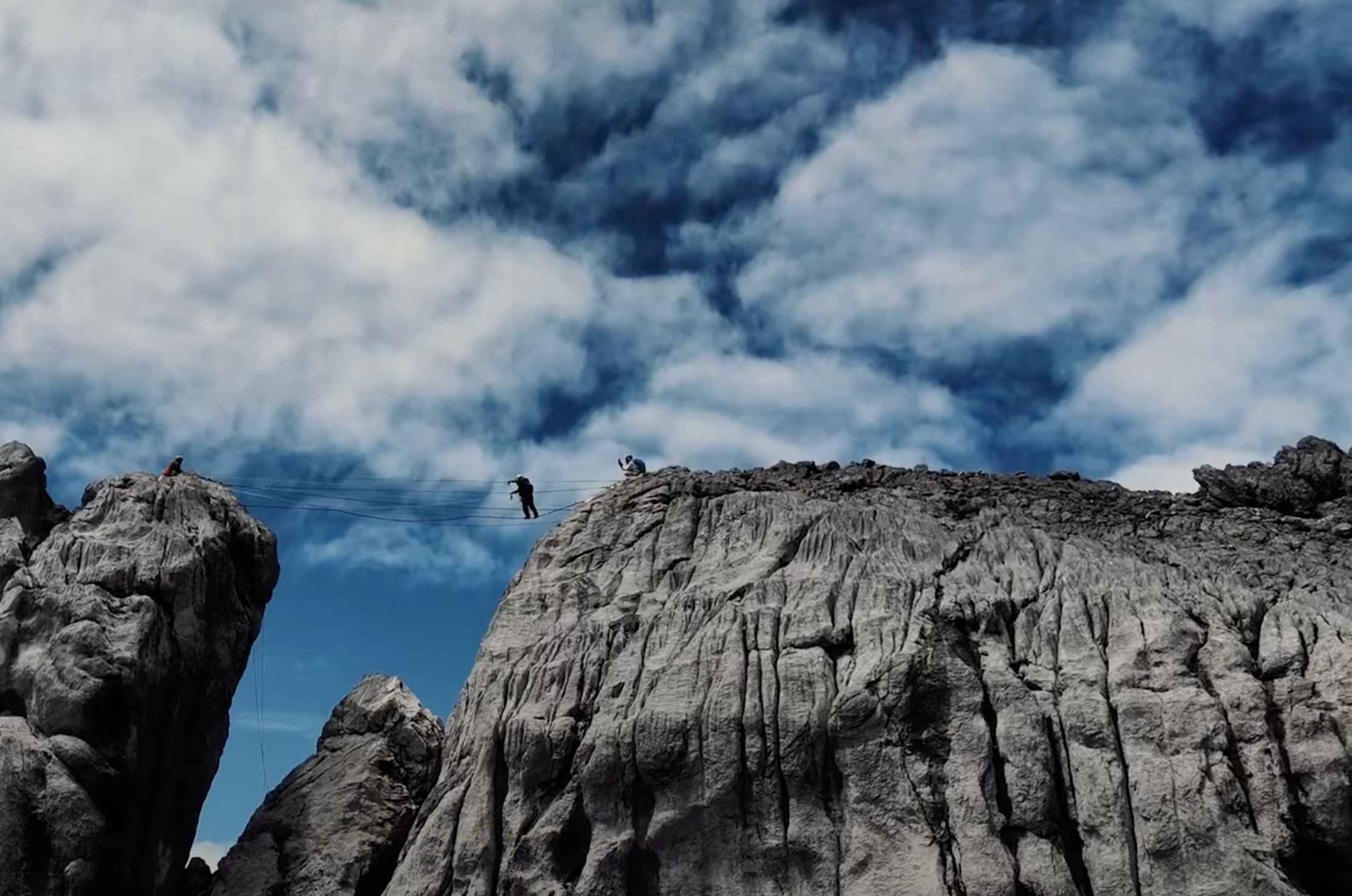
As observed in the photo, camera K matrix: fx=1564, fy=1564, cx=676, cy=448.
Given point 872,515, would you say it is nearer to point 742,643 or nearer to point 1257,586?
point 742,643

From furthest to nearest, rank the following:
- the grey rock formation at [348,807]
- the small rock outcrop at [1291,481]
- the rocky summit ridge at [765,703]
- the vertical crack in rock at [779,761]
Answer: the small rock outcrop at [1291,481] < the grey rock formation at [348,807] < the vertical crack in rock at [779,761] < the rocky summit ridge at [765,703]

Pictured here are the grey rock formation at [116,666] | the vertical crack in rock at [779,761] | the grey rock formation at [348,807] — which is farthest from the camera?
the grey rock formation at [348,807]

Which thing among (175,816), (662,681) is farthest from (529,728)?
(175,816)

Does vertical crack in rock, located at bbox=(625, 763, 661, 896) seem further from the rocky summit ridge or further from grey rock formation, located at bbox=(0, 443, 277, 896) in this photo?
grey rock formation, located at bbox=(0, 443, 277, 896)

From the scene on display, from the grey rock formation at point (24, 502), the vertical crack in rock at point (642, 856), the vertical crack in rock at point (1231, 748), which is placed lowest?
the vertical crack in rock at point (642, 856)

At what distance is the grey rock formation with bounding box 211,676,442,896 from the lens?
30.0 metres

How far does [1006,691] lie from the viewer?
27984mm

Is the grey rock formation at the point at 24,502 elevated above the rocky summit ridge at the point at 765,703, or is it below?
above

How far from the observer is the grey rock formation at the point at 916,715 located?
26.0 metres

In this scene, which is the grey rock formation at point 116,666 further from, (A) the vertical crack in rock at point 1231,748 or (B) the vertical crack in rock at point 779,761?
(A) the vertical crack in rock at point 1231,748

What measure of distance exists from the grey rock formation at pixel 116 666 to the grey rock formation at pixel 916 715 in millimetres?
4915

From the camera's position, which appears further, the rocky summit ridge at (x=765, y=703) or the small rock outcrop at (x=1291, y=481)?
the small rock outcrop at (x=1291, y=481)

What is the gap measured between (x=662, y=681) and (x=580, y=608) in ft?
11.6

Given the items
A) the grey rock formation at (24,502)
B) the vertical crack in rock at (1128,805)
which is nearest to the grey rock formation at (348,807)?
the grey rock formation at (24,502)
